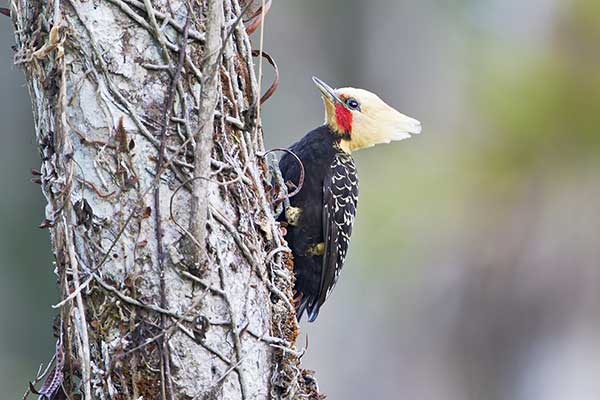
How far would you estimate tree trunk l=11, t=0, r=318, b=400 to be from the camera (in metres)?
2.92

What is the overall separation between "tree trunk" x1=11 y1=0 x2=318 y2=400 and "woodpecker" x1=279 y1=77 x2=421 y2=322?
1.78m

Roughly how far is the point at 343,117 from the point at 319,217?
0.55 metres

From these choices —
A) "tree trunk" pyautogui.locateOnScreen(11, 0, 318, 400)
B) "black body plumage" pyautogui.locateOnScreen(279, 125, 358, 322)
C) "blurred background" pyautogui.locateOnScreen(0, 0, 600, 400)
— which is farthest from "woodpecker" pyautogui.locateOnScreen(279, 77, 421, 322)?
"blurred background" pyautogui.locateOnScreen(0, 0, 600, 400)

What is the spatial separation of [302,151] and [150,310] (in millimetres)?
2104

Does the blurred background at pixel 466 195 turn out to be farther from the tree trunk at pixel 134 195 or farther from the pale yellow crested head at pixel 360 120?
the tree trunk at pixel 134 195

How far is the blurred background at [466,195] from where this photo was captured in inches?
418

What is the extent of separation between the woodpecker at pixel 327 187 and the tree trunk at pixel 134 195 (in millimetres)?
1777

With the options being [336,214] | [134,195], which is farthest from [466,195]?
[134,195]

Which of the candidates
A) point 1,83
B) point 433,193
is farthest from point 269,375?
point 433,193

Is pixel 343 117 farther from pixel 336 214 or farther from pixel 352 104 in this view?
pixel 336 214

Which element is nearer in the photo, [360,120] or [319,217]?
[319,217]

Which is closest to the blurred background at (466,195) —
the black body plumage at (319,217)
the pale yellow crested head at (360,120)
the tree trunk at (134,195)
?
the pale yellow crested head at (360,120)

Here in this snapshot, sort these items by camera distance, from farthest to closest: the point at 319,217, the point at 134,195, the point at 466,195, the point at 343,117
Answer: the point at 466,195
the point at 343,117
the point at 319,217
the point at 134,195

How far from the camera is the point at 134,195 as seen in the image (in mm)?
2938
